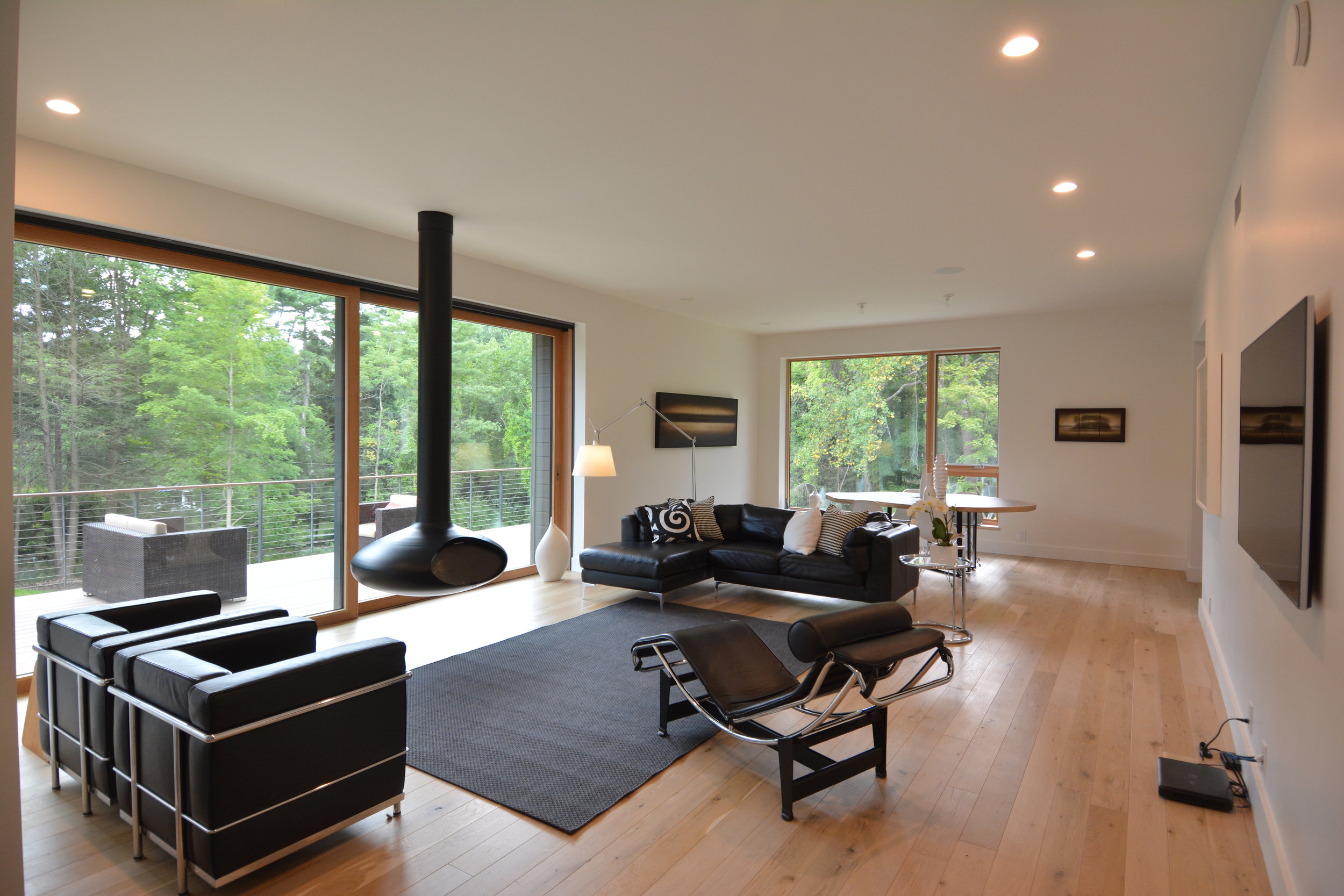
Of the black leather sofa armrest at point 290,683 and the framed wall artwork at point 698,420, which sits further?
the framed wall artwork at point 698,420

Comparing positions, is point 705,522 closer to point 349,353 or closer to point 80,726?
point 349,353

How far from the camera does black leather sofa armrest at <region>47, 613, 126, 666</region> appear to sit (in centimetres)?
256

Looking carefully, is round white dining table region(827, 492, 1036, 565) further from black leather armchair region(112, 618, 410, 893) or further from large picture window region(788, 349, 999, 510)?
black leather armchair region(112, 618, 410, 893)

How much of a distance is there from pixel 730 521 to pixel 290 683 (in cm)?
469

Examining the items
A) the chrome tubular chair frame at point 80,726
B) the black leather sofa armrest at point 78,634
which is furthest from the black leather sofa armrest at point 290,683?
the black leather sofa armrest at point 78,634

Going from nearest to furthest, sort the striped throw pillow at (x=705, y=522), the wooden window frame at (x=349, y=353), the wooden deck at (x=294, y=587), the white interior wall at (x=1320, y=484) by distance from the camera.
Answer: the white interior wall at (x=1320, y=484), the wooden window frame at (x=349, y=353), the wooden deck at (x=294, y=587), the striped throw pillow at (x=705, y=522)

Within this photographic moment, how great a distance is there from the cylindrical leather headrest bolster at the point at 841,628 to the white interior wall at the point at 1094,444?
5.81 m

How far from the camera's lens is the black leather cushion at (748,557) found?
19.0 ft

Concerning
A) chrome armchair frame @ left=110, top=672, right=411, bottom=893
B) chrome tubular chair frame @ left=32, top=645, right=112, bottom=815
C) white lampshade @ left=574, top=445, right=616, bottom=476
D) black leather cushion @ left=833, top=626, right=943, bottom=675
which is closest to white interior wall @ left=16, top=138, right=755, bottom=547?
white lampshade @ left=574, top=445, right=616, bottom=476

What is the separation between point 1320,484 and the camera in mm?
1677

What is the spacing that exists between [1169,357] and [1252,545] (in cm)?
584

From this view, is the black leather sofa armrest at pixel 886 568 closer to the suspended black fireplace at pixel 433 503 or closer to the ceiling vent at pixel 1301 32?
the suspended black fireplace at pixel 433 503

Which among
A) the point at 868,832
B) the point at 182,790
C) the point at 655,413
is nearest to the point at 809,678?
the point at 868,832

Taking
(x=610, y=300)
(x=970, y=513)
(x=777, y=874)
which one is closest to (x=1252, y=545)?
(x=777, y=874)
